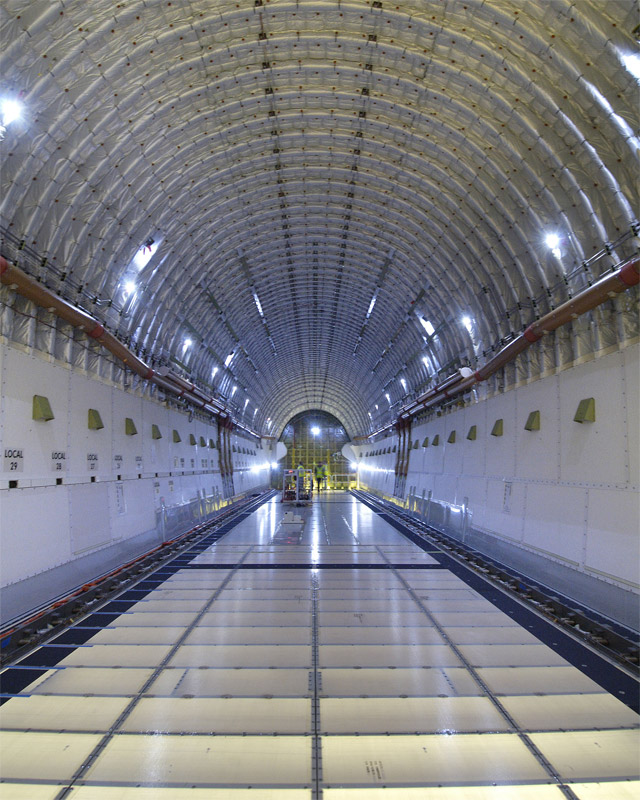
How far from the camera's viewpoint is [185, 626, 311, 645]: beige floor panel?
622 centimetres

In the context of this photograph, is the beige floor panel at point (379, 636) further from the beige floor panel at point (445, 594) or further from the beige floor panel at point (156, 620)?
the beige floor panel at point (156, 620)

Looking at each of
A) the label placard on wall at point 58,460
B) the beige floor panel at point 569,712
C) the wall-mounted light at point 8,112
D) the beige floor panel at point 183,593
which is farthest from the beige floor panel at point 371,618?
the wall-mounted light at point 8,112

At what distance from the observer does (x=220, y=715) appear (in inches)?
175

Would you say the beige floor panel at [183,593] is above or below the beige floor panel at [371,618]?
below

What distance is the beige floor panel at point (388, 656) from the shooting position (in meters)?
5.54

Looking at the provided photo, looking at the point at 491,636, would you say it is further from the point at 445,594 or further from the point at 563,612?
the point at 445,594

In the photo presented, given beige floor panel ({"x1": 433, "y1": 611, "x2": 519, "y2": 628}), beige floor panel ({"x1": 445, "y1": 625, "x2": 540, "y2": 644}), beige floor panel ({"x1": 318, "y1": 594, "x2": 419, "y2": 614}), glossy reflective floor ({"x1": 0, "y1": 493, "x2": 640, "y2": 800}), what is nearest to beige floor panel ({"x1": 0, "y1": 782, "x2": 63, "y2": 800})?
glossy reflective floor ({"x1": 0, "y1": 493, "x2": 640, "y2": 800})

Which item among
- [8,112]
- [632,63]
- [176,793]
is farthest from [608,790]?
[8,112]

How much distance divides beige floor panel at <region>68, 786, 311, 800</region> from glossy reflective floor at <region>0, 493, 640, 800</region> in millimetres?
14

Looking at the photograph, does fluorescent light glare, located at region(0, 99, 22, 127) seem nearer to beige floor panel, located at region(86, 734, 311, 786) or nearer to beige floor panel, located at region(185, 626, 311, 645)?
beige floor panel, located at region(185, 626, 311, 645)

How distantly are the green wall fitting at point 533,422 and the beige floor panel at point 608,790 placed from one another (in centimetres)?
843

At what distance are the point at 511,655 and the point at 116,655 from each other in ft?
16.4

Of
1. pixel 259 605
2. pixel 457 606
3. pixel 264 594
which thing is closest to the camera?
pixel 259 605

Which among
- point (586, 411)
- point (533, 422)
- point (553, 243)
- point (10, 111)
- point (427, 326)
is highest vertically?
point (10, 111)
